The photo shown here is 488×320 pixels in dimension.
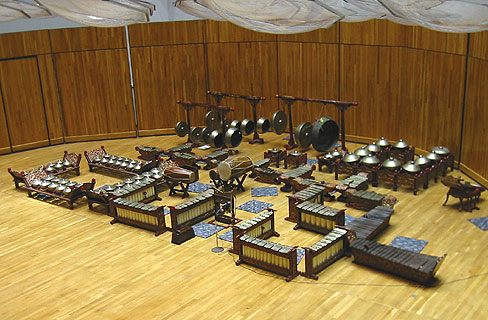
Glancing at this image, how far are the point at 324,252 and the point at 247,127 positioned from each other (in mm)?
6805

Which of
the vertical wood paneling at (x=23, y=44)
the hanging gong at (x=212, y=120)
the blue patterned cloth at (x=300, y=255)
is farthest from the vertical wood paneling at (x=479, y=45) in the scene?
the vertical wood paneling at (x=23, y=44)

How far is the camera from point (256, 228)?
818 centimetres

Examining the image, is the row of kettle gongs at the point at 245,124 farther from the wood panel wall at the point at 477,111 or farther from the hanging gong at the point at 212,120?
the wood panel wall at the point at 477,111

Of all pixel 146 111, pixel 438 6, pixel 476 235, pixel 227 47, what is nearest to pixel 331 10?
pixel 438 6

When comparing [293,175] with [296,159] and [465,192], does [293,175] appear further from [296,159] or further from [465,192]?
[465,192]

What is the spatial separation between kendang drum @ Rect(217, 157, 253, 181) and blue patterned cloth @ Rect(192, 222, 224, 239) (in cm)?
105

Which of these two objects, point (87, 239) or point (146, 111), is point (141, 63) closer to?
point (146, 111)

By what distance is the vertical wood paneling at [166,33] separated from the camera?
14.5 meters

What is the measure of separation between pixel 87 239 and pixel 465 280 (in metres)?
5.84

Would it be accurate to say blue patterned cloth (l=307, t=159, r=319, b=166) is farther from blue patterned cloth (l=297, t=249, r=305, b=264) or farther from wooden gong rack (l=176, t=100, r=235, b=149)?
blue patterned cloth (l=297, t=249, r=305, b=264)

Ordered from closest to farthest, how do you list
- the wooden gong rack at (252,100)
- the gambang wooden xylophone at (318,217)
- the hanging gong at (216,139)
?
the gambang wooden xylophone at (318,217) → the hanging gong at (216,139) → the wooden gong rack at (252,100)

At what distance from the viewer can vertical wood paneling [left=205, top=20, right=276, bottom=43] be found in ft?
47.8

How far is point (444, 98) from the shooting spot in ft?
37.2

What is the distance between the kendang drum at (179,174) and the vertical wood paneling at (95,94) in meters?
5.22
